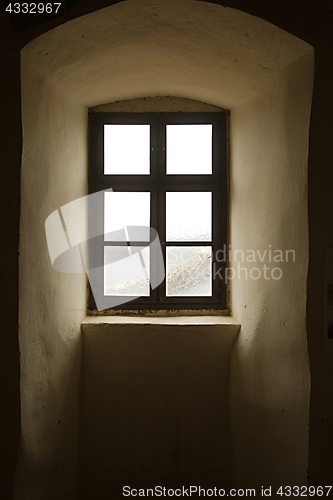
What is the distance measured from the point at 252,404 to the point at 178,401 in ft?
1.54

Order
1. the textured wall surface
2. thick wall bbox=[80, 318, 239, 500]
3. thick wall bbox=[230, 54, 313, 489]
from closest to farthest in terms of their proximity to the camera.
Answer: the textured wall surface < thick wall bbox=[230, 54, 313, 489] < thick wall bbox=[80, 318, 239, 500]

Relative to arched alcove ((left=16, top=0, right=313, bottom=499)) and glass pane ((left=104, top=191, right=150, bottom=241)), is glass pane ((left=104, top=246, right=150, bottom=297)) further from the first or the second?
arched alcove ((left=16, top=0, right=313, bottom=499))

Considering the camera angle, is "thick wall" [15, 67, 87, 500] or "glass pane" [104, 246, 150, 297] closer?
"thick wall" [15, 67, 87, 500]

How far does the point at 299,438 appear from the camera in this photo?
176 cm

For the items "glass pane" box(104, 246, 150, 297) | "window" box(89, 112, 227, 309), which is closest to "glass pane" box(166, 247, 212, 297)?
"window" box(89, 112, 227, 309)

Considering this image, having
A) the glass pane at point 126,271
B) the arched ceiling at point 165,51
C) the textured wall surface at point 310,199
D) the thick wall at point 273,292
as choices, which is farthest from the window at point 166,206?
the textured wall surface at point 310,199

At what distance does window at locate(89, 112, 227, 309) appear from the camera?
8.66 feet

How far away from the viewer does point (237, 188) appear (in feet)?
8.21

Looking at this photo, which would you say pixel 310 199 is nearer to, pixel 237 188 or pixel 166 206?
pixel 237 188

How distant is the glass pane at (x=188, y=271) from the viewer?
2.65m

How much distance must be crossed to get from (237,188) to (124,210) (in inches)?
29.4

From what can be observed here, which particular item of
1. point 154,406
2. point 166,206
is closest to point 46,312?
point 154,406

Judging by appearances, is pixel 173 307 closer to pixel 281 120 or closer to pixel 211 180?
pixel 211 180

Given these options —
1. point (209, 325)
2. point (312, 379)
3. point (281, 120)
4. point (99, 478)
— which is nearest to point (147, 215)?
point (209, 325)
